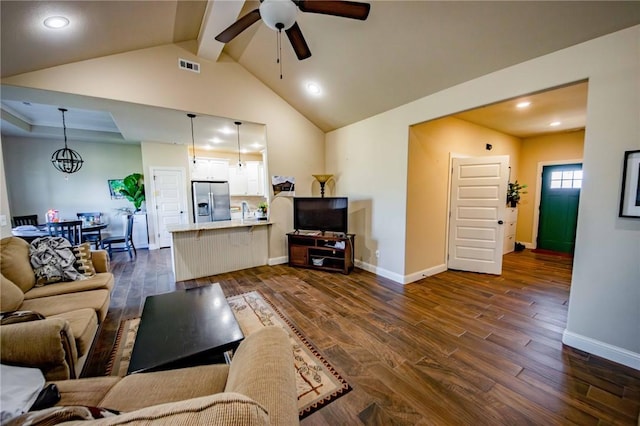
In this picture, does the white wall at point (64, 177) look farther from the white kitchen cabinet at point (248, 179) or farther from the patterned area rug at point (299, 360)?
the patterned area rug at point (299, 360)

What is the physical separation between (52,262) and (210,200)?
411 centimetres

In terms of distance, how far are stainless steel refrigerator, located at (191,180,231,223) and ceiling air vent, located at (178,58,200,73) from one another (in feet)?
10.9

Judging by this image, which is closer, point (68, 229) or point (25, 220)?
point (68, 229)

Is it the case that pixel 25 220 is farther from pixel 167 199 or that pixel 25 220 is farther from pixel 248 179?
pixel 248 179

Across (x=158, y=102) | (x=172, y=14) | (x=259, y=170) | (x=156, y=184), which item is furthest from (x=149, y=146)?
(x=172, y=14)

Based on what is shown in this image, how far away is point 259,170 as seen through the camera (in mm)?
7234

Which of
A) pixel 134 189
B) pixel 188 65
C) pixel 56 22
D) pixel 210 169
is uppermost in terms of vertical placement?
pixel 188 65

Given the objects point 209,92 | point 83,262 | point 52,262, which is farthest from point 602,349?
point 209,92

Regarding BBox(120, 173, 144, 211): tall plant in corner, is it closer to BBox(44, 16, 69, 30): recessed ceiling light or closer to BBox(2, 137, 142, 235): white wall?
BBox(2, 137, 142, 235): white wall

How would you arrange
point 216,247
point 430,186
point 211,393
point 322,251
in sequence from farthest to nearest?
point 322,251 → point 216,247 → point 430,186 → point 211,393

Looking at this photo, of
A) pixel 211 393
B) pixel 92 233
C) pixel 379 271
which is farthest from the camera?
pixel 92 233

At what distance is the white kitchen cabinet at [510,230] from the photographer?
210 inches

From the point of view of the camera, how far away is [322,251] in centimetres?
436

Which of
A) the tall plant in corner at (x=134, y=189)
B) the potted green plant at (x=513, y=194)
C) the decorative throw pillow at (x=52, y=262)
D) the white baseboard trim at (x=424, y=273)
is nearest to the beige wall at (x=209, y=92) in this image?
the decorative throw pillow at (x=52, y=262)
